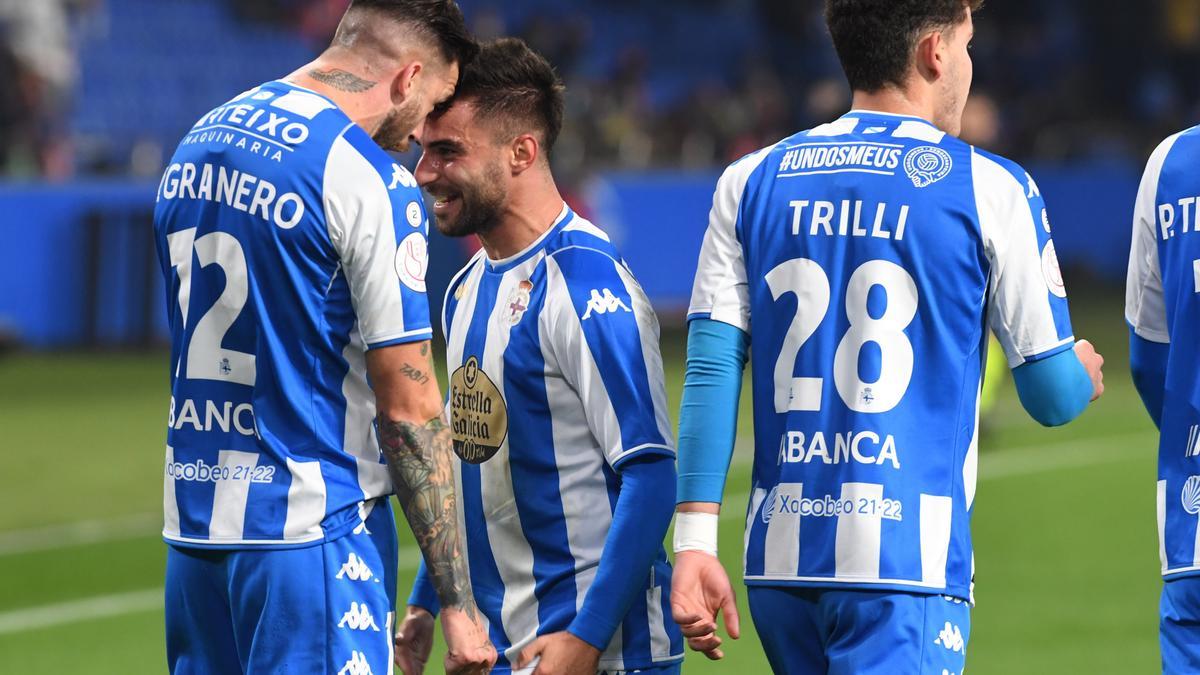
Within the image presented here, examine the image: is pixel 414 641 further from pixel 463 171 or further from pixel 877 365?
pixel 877 365

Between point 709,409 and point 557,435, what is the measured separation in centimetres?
44

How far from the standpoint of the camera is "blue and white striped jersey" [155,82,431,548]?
3.48 metres

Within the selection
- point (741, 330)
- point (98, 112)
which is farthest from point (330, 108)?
point (98, 112)

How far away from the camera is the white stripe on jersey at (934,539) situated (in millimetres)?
3361

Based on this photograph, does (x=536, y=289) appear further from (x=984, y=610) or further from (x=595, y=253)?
(x=984, y=610)

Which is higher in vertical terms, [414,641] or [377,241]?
[377,241]

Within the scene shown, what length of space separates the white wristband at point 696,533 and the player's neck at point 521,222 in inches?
32.4

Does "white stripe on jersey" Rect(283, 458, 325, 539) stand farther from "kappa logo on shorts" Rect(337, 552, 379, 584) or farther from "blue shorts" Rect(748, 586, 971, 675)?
"blue shorts" Rect(748, 586, 971, 675)

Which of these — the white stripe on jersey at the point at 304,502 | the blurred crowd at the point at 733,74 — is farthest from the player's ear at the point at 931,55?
the blurred crowd at the point at 733,74

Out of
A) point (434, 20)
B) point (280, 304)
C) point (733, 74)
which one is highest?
point (733, 74)

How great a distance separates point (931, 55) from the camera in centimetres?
346

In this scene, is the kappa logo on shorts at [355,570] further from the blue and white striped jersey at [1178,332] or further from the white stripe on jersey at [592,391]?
the blue and white striped jersey at [1178,332]

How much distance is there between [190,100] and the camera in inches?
856

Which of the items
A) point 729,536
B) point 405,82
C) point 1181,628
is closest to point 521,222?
point 405,82
